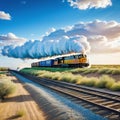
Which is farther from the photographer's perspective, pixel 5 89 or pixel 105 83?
pixel 105 83

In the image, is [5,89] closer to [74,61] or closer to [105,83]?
[105,83]

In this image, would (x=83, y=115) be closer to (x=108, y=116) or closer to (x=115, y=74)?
(x=108, y=116)

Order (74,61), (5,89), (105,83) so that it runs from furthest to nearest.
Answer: (74,61)
(105,83)
(5,89)

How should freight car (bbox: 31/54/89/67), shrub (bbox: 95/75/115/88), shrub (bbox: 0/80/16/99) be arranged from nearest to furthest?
shrub (bbox: 0/80/16/99) → shrub (bbox: 95/75/115/88) → freight car (bbox: 31/54/89/67)

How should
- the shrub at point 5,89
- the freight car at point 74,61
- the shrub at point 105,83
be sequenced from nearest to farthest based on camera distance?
the shrub at point 5,89 → the shrub at point 105,83 → the freight car at point 74,61

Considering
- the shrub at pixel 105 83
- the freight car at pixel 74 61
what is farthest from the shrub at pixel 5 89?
the freight car at pixel 74 61

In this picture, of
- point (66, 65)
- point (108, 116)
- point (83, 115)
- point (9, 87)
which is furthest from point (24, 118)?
point (66, 65)

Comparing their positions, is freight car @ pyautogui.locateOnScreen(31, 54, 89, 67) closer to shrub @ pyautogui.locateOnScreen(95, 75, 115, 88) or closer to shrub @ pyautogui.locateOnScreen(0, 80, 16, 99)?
shrub @ pyautogui.locateOnScreen(95, 75, 115, 88)

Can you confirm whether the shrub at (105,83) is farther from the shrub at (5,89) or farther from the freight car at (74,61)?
the freight car at (74,61)

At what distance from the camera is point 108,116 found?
10.1 meters

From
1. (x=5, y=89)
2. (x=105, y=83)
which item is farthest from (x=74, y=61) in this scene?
(x=5, y=89)

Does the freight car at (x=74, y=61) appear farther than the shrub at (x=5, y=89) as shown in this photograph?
Yes

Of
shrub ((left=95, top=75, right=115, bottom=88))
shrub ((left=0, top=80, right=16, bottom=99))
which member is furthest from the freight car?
shrub ((left=0, top=80, right=16, bottom=99))

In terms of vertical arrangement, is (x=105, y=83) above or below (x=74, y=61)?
below
